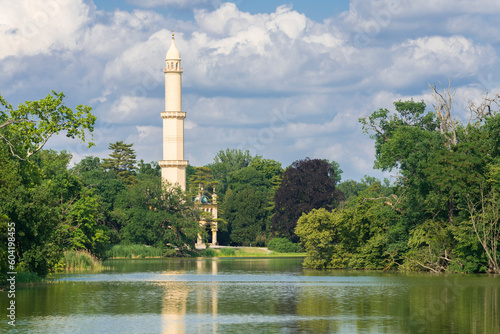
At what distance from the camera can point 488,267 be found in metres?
55.5

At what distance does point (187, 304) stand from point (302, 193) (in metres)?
88.2

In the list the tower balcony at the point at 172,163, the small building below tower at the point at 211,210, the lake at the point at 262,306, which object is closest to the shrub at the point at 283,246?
the small building below tower at the point at 211,210

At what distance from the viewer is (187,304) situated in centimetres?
3372

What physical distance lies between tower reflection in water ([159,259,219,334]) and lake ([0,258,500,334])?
36 millimetres

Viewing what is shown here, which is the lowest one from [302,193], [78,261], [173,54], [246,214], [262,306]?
[262,306]

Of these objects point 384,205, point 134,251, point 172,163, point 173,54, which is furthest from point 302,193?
point 384,205

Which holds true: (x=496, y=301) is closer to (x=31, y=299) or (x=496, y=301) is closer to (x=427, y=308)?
(x=427, y=308)

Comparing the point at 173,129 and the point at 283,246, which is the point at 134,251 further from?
the point at 283,246

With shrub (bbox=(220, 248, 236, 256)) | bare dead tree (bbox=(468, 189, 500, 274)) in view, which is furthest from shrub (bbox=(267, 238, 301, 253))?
bare dead tree (bbox=(468, 189, 500, 274))

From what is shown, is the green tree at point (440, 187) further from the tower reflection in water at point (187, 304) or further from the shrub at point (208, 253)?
the shrub at point (208, 253)

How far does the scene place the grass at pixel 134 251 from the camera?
305 ft

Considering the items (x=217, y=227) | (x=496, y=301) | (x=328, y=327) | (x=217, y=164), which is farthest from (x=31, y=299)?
(x=217, y=164)

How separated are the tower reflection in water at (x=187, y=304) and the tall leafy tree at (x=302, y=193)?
69.9 meters

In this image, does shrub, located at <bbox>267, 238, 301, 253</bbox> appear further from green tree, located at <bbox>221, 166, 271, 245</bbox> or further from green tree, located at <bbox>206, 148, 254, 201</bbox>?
green tree, located at <bbox>206, 148, 254, 201</bbox>
